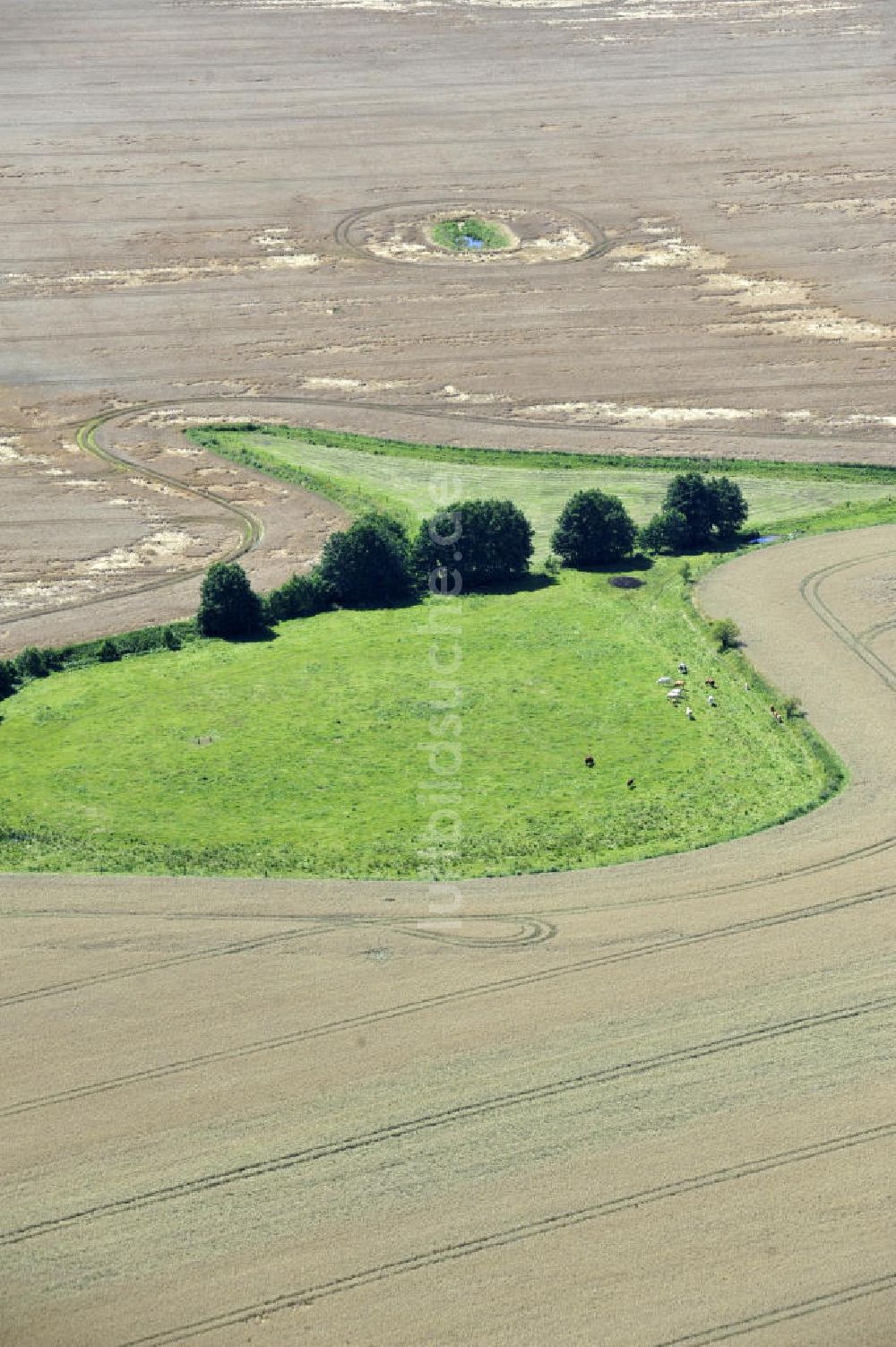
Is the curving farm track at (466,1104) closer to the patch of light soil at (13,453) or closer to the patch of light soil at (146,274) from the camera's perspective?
the patch of light soil at (13,453)

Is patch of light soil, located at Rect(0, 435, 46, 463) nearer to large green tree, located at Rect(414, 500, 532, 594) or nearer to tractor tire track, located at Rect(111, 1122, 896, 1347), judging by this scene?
large green tree, located at Rect(414, 500, 532, 594)

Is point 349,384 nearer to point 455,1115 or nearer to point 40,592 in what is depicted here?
point 40,592

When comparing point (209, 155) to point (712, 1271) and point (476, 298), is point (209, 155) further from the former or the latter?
point (712, 1271)

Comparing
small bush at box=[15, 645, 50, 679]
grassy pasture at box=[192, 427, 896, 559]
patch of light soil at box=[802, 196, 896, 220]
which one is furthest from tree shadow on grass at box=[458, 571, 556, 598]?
patch of light soil at box=[802, 196, 896, 220]

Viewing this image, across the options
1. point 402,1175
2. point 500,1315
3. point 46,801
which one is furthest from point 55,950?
point 500,1315

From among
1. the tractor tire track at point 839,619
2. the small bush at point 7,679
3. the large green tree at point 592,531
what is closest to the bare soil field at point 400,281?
the small bush at point 7,679
